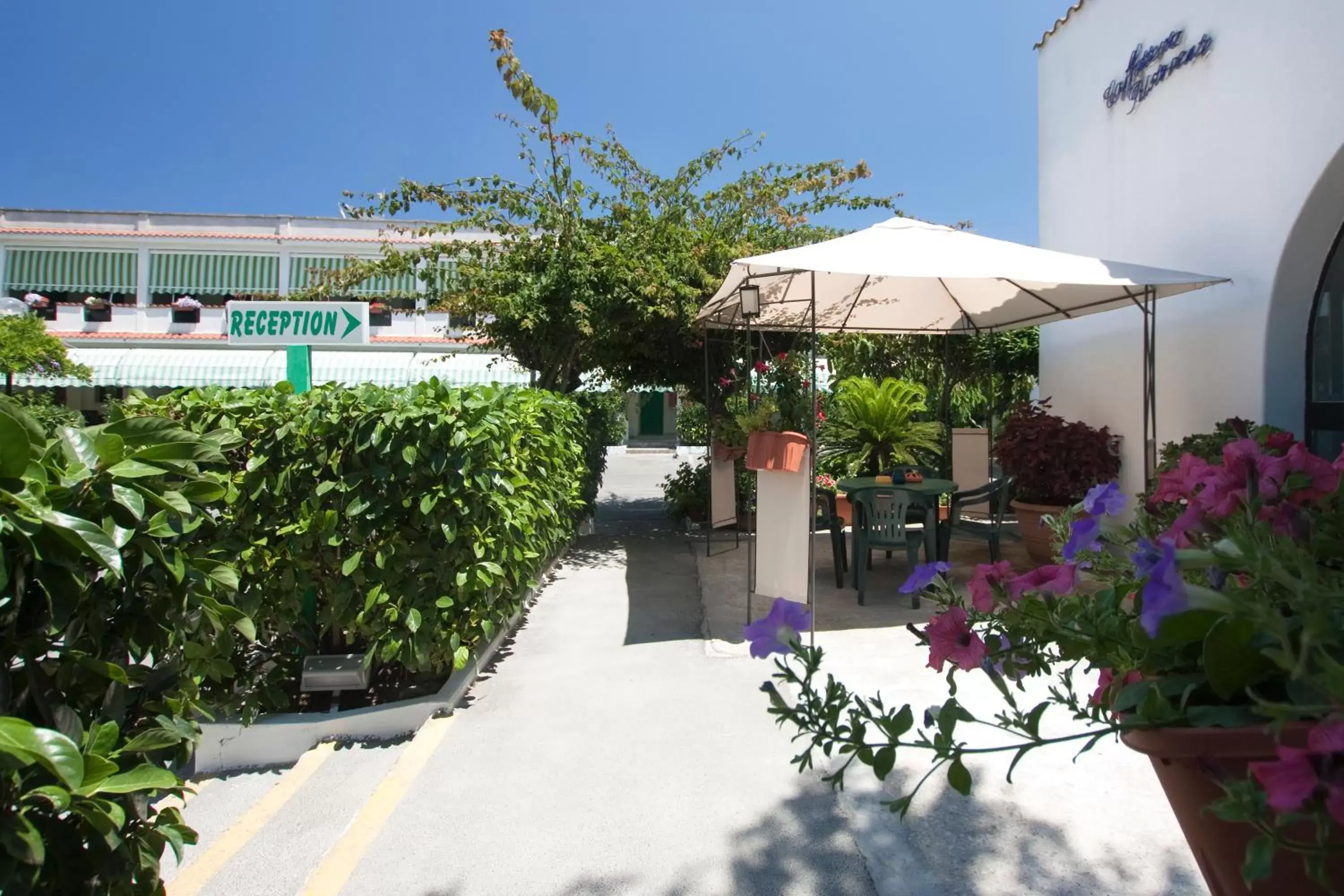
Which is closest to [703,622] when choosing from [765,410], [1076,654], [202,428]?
[765,410]

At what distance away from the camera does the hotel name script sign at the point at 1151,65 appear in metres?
5.64

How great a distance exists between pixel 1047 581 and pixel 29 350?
50.5 feet

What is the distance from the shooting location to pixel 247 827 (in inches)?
110

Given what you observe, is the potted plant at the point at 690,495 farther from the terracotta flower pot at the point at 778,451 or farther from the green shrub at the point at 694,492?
the terracotta flower pot at the point at 778,451

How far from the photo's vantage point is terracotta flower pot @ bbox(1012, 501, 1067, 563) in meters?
6.20

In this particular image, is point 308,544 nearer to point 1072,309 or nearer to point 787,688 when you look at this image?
point 787,688

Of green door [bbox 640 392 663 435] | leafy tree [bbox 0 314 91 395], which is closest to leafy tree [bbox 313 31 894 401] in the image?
leafy tree [bbox 0 314 91 395]

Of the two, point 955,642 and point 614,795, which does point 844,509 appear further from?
point 955,642

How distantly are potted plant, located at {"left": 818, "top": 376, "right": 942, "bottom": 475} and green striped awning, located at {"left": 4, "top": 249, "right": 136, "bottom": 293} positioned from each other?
22283 millimetres

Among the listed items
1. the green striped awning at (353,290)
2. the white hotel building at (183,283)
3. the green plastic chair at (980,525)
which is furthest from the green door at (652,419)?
the green plastic chair at (980,525)

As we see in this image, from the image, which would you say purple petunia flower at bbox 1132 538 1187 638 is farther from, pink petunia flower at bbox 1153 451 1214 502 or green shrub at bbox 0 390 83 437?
green shrub at bbox 0 390 83 437

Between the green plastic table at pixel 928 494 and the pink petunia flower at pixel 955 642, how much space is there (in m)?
4.41

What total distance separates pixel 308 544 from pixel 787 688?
7.72 ft

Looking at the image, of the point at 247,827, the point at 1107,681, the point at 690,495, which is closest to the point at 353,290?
the point at 690,495
